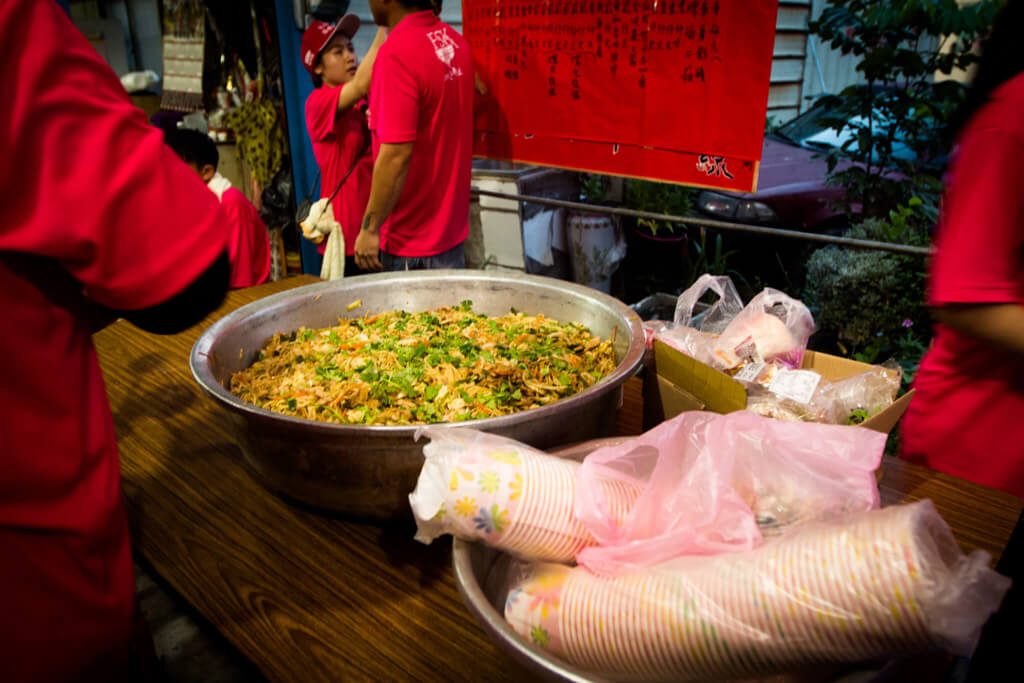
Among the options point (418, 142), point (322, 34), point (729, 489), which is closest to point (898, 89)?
point (418, 142)

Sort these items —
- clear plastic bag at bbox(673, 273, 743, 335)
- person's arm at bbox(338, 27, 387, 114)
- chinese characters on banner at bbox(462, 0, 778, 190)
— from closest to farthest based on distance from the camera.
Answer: clear plastic bag at bbox(673, 273, 743, 335) → chinese characters on banner at bbox(462, 0, 778, 190) → person's arm at bbox(338, 27, 387, 114)

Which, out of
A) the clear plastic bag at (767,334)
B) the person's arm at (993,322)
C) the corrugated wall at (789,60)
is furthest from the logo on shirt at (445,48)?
the corrugated wall at (789,60)

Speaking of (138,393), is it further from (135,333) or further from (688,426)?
(688,426)

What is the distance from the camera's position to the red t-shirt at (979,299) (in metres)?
1.04

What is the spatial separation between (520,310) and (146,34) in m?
11.4

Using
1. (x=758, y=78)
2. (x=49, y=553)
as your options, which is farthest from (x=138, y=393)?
(x=758, y=78)

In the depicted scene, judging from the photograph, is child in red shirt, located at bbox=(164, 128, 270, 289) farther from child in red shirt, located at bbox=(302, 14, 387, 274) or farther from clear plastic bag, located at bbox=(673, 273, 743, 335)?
clear plastic bag, located at bbox=(673, 273, 743, 335)

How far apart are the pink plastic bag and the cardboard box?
1.40 ft

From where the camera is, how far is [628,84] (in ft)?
8.46

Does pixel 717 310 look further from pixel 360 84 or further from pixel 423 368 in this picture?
pixel 360 84

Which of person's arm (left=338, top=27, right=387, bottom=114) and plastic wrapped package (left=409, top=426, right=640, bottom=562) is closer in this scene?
plastic wrapped package (left=409, top=426, right=640, bottom=562)

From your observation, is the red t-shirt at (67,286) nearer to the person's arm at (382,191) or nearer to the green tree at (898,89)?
the person's arm at (382,191)

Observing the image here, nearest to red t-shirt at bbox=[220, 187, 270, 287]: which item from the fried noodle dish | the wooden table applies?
the fried noodle dish

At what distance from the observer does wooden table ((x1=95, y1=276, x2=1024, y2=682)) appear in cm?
97
